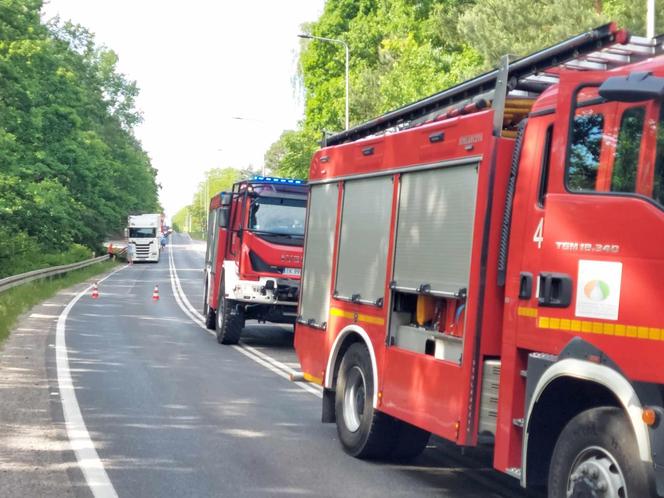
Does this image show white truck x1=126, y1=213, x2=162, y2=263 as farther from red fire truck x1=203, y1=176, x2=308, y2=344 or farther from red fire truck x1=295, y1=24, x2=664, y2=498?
red fire truck x1=295, y1=24, x2=664, y2=498

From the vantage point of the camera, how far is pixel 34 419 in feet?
33.1

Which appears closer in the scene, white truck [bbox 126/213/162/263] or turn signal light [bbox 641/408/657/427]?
turn signal light [bbox 641/408/657/427]

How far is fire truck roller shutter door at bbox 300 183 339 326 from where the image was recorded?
9873mm

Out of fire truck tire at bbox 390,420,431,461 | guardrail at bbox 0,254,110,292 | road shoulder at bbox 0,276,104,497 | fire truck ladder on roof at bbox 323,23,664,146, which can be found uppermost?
fire truck ladder on roof at bbox 323,23,664,146

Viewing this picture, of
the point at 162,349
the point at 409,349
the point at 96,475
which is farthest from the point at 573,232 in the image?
the point at 162,349

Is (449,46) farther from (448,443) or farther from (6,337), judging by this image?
(448,443)

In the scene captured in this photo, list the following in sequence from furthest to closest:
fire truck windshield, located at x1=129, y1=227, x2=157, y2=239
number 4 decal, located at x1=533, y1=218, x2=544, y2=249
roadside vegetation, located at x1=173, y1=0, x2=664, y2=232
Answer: fire truck windshield, located at x1=129, y1=227, x2=157, y2=239
roadside vegetation, located at x1=173, y1=0, x2=664, y2=232
number 4 decal, located at x1=533, y1=218, x2=544, y2=249

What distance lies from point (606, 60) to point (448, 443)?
4467 millimetres

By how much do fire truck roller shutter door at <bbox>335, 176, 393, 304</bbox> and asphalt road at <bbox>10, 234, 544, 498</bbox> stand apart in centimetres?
144

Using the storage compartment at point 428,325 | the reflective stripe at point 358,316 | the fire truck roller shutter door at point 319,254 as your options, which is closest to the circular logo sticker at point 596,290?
the storage compartment at point 428,325

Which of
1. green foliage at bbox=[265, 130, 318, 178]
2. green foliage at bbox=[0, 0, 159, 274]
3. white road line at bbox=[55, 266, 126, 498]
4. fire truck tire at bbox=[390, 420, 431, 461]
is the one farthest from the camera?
green foliage at bbox=[265, 130, 318, 178]

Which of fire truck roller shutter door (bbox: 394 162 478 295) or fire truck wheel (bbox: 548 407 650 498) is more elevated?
fire truck roller shutter door (bbox: 394 162 478 295)

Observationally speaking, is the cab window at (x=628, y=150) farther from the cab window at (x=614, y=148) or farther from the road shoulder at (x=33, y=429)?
the road shoulder at (x=33, y=429)

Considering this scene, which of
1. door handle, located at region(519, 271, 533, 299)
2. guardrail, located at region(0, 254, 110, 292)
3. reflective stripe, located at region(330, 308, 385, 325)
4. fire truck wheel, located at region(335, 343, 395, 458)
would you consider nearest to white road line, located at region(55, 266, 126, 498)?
fire truck wheel, located at region(335, 343, 395, 458)
